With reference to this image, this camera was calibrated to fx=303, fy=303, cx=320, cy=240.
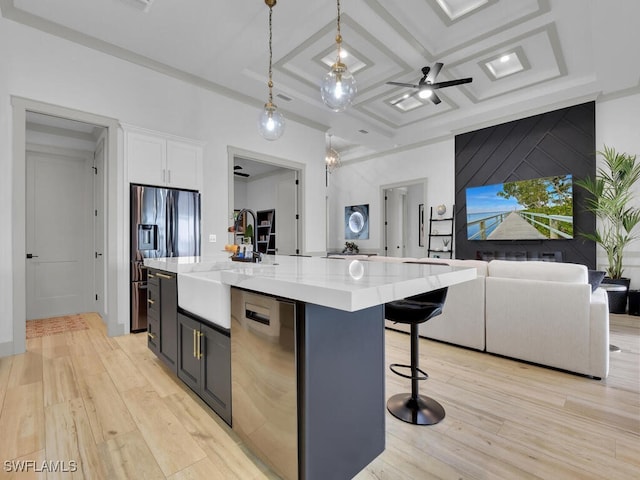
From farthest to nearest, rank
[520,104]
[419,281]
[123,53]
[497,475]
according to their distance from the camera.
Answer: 1. [520,104]
2. [123,53]
3. [497,475]
4. [419,281]

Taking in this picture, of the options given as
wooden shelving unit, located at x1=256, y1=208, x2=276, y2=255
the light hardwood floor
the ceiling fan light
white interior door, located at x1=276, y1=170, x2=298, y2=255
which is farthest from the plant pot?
wooden shelving unit, located at x1=256, y1=208, x2=276, y2=255

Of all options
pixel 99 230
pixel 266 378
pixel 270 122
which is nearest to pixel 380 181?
pixel 270 122

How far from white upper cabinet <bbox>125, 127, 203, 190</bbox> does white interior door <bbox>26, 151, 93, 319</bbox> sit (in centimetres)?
179

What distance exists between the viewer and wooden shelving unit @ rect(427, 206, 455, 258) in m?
6.36

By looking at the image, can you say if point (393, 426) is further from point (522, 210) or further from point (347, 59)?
point (522, 210)

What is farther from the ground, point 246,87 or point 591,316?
point 246,87

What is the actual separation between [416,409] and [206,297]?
4.62ft

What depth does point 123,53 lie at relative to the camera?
11.5ft

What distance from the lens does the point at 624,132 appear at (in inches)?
178

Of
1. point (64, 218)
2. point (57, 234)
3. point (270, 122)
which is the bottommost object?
point (57, 234)

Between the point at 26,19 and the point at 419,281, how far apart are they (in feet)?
14.3

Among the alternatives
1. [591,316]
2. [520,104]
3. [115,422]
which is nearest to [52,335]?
[115,422]

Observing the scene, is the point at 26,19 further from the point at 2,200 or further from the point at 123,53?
the point at 2,200

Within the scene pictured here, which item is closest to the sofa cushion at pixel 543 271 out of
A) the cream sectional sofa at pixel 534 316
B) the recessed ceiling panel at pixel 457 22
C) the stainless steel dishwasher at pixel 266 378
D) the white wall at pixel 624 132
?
the cream sectional sofa at pixel 534 316
